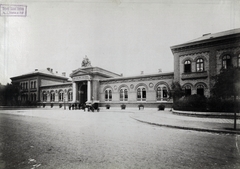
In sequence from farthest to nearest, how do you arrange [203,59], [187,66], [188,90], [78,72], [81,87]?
[81,87] → [78,72] → [187,66] → [188,90] → [203,59]

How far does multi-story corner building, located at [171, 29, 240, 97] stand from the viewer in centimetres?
1794

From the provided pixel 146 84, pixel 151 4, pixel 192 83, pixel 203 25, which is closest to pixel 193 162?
pixel 151 4

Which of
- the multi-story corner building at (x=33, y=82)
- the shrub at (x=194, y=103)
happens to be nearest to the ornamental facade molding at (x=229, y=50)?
the shrub at (x=194, y=103)

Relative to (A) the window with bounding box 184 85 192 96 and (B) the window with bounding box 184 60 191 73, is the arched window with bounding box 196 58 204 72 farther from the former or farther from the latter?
(A) the window with bounding box 184 85 192 96

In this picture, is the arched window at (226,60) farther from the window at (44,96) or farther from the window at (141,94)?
the window at (44,96)

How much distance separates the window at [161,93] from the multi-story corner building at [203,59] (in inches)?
135

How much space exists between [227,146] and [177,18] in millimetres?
6412

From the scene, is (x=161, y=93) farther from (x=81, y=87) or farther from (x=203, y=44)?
(x=81, y=87)

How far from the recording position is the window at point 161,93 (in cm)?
2446

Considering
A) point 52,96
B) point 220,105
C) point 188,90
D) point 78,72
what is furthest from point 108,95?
point 220,105

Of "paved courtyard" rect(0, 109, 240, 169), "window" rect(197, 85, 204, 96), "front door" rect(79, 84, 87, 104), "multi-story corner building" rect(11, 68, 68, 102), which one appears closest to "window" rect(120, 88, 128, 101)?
"front door" rect(79, 84, 87, 104)

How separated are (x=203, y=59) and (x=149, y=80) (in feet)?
30.1

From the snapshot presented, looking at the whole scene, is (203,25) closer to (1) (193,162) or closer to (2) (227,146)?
(2) (227,146)

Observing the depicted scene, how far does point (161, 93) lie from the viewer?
24828mm
